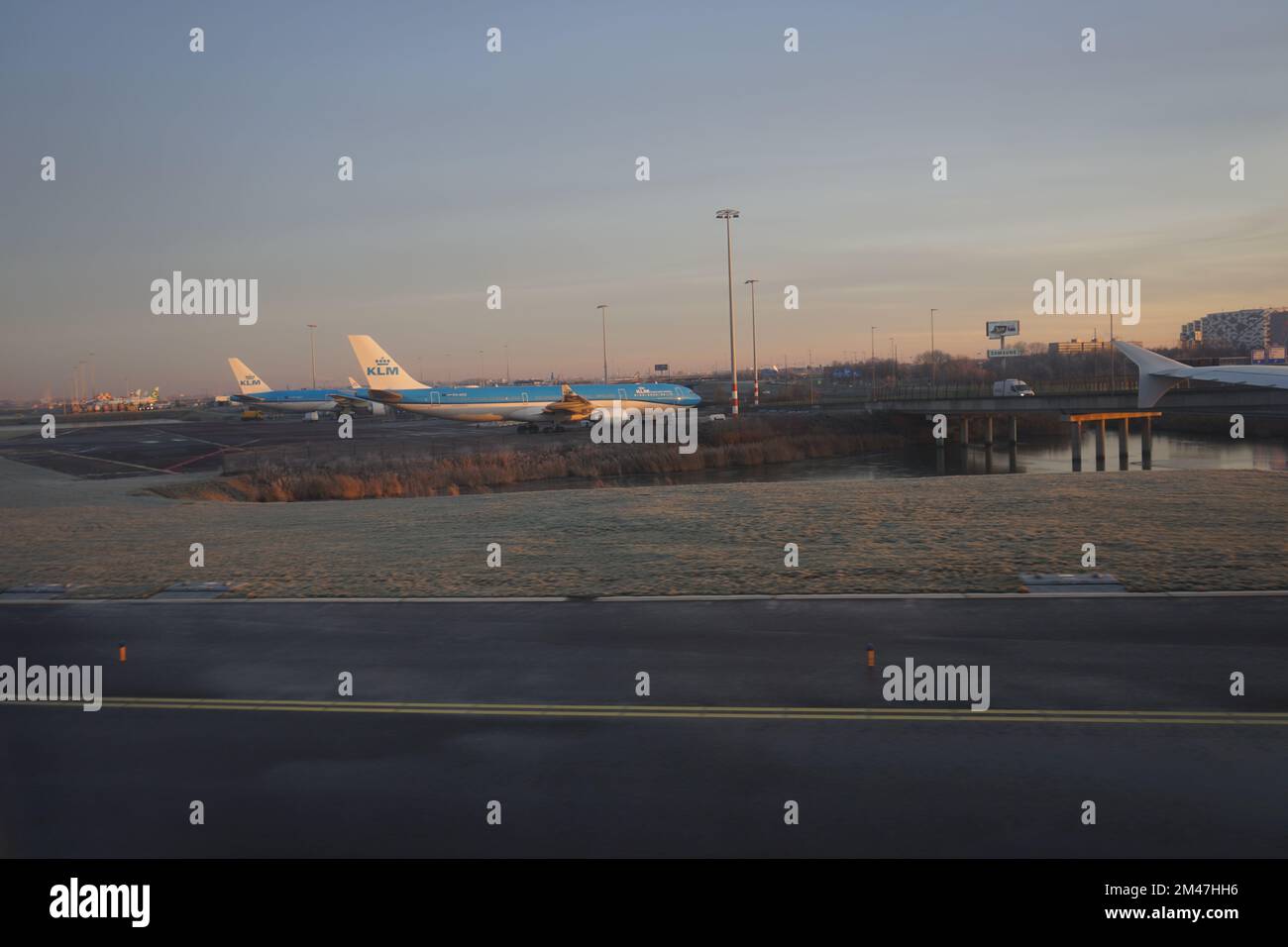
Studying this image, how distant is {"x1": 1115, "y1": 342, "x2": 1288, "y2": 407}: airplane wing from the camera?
17406mm

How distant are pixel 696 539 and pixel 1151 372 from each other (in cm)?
1038

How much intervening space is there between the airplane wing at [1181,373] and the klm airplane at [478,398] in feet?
181

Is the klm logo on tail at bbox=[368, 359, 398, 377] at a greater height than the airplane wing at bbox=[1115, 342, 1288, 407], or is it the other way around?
the klm logo on tail at bbox=[368, 359, 398, 377]

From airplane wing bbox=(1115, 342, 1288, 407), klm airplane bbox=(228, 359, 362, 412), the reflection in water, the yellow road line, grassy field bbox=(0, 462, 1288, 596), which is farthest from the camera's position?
klm airplane bbox=(228, 359, 362, 412)

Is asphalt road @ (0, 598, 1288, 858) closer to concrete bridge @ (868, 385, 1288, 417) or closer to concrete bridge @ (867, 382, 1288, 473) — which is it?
concrete bridge @ (867, 382, 1288, 473)

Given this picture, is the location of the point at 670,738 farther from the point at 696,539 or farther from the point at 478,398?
the point at 478,398

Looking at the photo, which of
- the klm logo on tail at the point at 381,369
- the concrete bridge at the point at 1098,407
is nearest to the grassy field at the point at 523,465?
the concrete bridge at the point at 1098,407

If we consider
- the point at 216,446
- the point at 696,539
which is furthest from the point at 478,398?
the point at 696,539

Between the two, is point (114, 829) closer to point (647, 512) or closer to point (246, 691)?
point (246, 691)

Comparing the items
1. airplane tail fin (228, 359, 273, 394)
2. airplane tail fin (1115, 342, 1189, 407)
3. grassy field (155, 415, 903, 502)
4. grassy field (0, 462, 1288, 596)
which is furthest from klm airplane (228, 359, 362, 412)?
airplane tail fin (1115, 342, 1189, 407)

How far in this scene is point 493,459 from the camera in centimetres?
5334

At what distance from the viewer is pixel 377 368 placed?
237 ft
